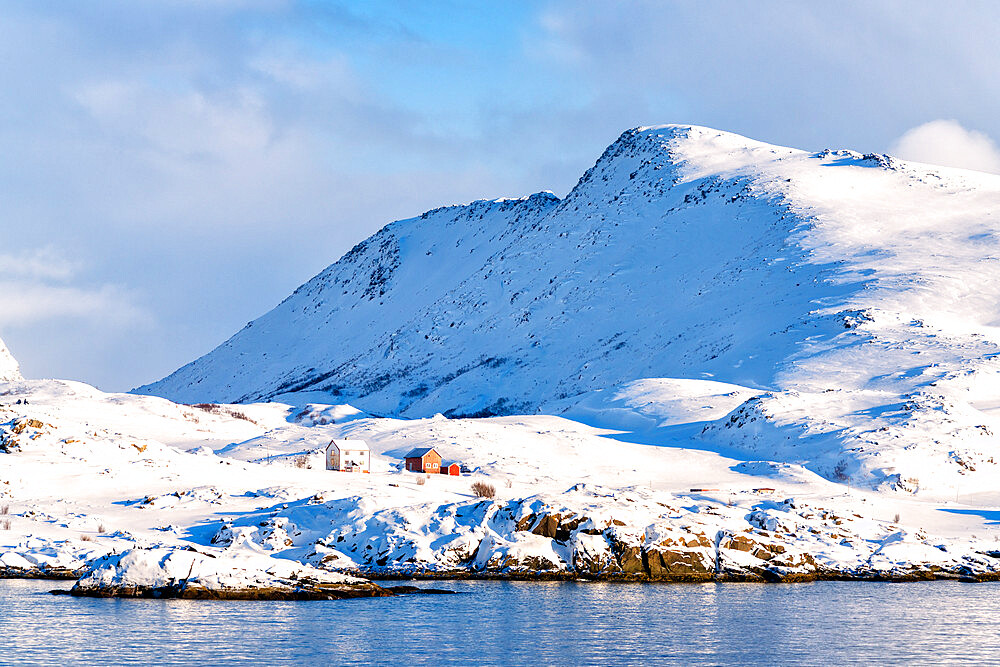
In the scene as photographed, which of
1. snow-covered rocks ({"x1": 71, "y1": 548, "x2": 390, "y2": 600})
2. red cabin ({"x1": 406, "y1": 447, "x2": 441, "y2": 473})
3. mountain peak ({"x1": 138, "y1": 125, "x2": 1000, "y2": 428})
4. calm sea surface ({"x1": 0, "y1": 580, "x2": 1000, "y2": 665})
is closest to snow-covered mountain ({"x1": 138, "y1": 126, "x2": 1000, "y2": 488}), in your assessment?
mountain peak ({"x1": 138, "y1": 125, "x2": 1000, "y2": 428})

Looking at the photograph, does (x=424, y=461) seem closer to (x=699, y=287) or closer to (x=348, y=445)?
(x=348, y=445)

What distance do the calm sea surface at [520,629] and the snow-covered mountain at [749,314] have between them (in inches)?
1433

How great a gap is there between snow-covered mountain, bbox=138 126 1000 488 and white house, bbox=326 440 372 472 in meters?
25.6

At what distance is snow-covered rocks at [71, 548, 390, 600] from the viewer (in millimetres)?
39094

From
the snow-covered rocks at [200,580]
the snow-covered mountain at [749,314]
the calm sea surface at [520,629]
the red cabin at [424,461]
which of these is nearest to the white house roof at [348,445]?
the red cabin at [424,461]

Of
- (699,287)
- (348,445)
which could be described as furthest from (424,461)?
(699,287)

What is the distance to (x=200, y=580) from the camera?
39375 mm

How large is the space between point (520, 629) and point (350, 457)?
139 ft

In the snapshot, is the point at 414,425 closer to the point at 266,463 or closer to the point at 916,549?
the point at 266,463

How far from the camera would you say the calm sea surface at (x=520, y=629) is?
98.4ft

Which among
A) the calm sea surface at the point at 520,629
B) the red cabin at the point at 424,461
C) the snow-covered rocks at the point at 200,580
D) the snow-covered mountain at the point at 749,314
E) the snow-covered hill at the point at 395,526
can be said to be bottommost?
the calm sea surface at the point at 520,629

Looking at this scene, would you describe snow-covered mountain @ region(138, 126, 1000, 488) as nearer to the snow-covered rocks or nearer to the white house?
the white house

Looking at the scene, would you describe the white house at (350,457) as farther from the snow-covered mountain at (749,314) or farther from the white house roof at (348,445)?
the snow-covered mountain at (749,314)

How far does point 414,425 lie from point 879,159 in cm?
10258
